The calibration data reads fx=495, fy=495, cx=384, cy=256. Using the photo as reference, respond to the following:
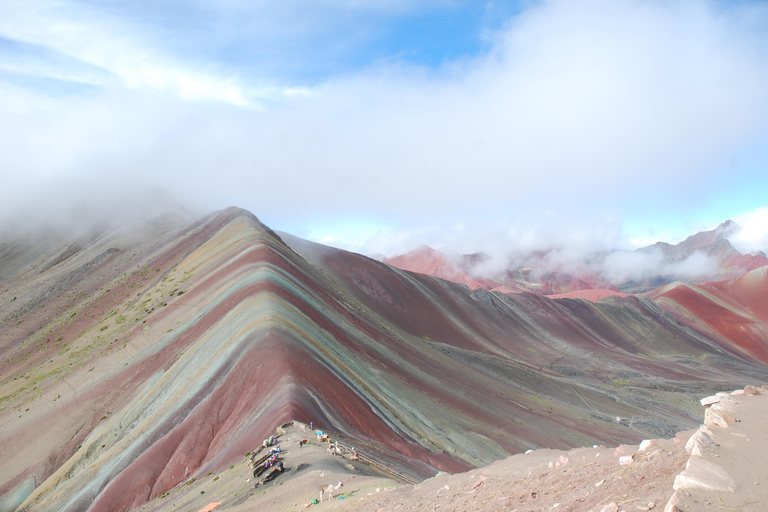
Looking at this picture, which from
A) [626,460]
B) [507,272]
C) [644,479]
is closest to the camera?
[644,479]

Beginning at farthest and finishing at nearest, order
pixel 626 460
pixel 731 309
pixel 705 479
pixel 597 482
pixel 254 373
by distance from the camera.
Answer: pixel 731 309
pixel 254 373
pixel 626 460
pixel 597 482
pixel 705 479

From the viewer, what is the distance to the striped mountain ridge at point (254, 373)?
20.0 m

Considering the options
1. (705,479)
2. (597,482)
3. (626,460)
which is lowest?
(597,482)

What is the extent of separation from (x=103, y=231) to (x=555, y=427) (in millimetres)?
84113

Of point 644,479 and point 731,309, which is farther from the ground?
point 644,479

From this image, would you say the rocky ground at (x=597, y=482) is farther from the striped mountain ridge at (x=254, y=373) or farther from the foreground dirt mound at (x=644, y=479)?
the striped mountain ridge at (x=254, y=373)

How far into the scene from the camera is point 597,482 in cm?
672

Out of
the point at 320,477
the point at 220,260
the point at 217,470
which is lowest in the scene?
the point at 217,470

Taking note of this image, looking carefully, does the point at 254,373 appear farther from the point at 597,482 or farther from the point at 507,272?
the point at 507,272

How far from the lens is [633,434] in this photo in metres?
39.1

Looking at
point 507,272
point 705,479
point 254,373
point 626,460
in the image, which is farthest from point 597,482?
point 507,272

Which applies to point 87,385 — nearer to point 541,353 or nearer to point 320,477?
point 320,477


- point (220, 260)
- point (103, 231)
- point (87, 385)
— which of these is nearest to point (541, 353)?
point (220, 260)

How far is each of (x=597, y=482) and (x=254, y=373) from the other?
56.3ft
